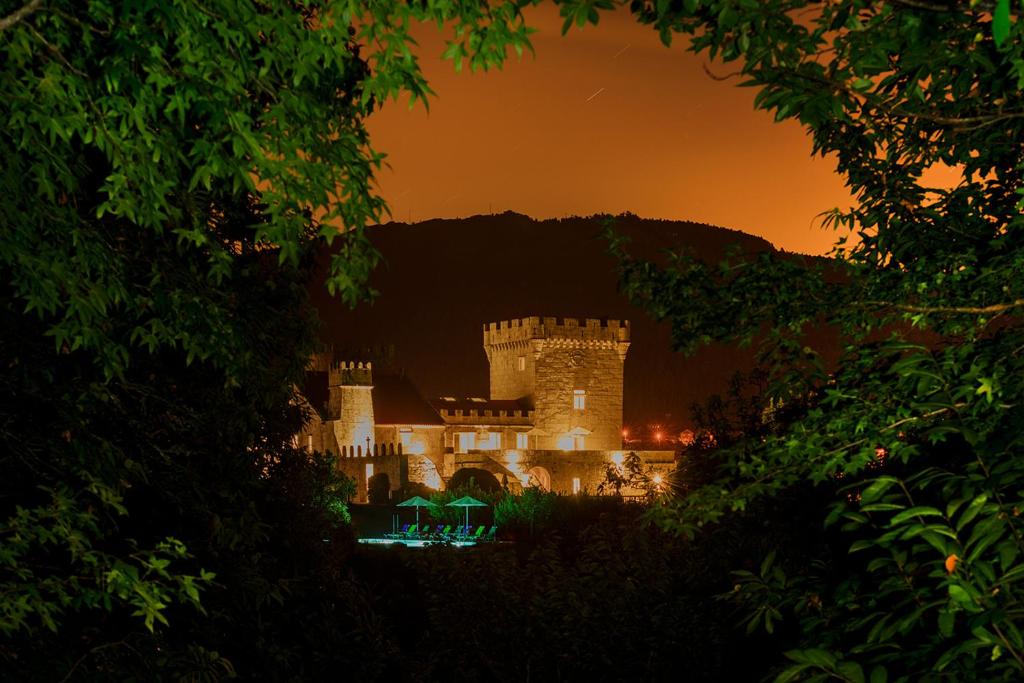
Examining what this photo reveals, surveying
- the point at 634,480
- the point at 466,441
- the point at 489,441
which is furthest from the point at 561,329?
the point at 634,480

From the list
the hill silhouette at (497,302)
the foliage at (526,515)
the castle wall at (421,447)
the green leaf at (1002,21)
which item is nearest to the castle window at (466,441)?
the castle wall at (421,447)

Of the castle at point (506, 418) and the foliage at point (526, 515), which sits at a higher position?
the castle at point (506, 418)

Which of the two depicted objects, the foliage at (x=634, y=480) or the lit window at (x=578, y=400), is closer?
the foliage at (x=634, y=480)

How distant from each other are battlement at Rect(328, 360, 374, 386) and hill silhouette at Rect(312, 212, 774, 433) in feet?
173

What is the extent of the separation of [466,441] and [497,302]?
7472 centimetres

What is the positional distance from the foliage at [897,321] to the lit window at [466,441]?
200 ft

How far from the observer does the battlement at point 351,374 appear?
203 feet

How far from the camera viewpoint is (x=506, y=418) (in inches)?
2854

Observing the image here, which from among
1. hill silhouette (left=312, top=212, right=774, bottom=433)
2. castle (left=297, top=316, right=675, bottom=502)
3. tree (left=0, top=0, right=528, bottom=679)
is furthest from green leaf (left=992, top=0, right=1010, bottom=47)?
hill silhouette (left=312, top=212, right=774, bottom=433)

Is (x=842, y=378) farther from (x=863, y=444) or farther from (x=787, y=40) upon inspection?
(x=787, y=40)

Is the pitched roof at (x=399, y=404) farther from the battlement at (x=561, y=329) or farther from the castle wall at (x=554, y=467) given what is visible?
the battlement at (x=561, y=329)

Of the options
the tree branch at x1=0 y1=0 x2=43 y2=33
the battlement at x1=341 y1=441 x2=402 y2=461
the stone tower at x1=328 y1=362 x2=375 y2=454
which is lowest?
the battlement at x1=341 y1=441 x2=402 y2=461

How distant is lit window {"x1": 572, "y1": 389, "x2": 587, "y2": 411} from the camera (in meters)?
75.9

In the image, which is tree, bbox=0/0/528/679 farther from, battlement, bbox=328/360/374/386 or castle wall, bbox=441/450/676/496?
castle wall, bbox=441/450/676/496
